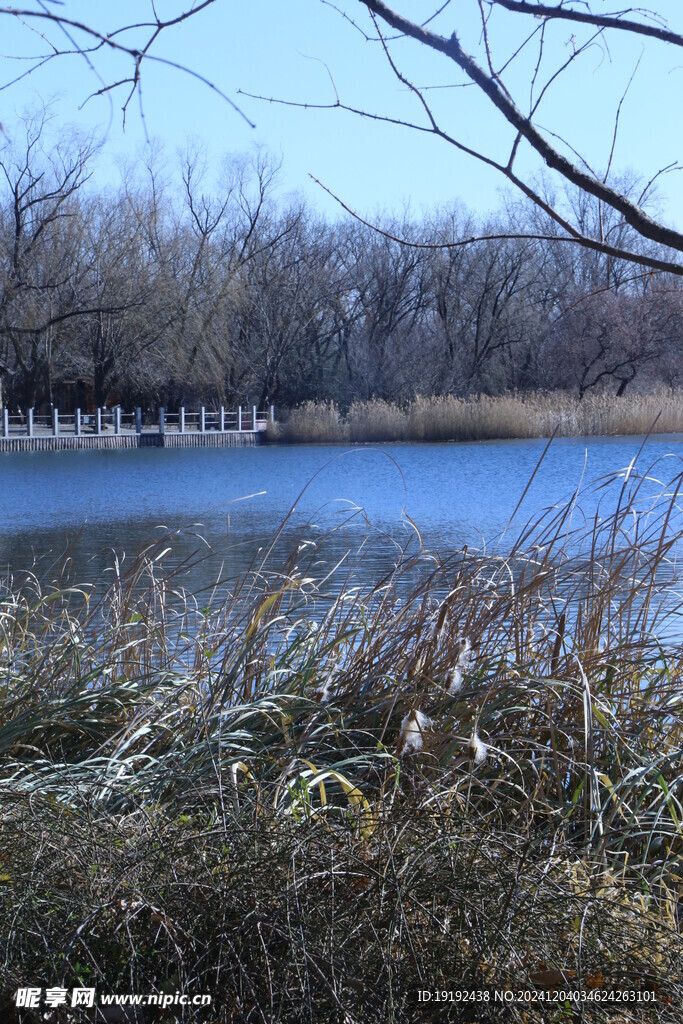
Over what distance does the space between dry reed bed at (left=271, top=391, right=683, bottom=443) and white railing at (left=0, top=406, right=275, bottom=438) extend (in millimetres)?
7760

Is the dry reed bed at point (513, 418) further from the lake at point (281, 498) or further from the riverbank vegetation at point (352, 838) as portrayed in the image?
the riverbank vegetation at point (352, 838)

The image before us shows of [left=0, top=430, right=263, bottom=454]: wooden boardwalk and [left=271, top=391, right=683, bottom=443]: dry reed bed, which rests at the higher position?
[left=271, top=391, right=683, bottom=443]: dry reed bed

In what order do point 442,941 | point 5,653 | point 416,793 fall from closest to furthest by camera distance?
point 442,941 < point 416,793 < point 5,653

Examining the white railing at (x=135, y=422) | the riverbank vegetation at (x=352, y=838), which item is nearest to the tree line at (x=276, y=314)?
the white railing at (x=135, y=422)

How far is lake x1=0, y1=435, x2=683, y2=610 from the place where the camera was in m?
9.58

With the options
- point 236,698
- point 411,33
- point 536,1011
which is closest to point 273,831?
point 536,1011

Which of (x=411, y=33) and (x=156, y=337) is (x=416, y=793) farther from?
(x=156, y=337)

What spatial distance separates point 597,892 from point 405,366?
40610mm

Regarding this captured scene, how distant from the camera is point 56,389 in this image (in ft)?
142

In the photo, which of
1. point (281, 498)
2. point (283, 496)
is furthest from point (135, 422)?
point (281, 498)

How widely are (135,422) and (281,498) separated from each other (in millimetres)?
24718

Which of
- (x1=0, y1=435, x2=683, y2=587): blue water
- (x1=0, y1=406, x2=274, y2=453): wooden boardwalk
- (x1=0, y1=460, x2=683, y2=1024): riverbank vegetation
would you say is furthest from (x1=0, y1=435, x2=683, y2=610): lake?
(x1=0, y1=406, x2=274, y2=453): wooden boardwalk

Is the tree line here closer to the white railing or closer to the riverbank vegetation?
the white railing

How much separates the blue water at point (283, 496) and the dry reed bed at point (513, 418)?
2.70 ft
